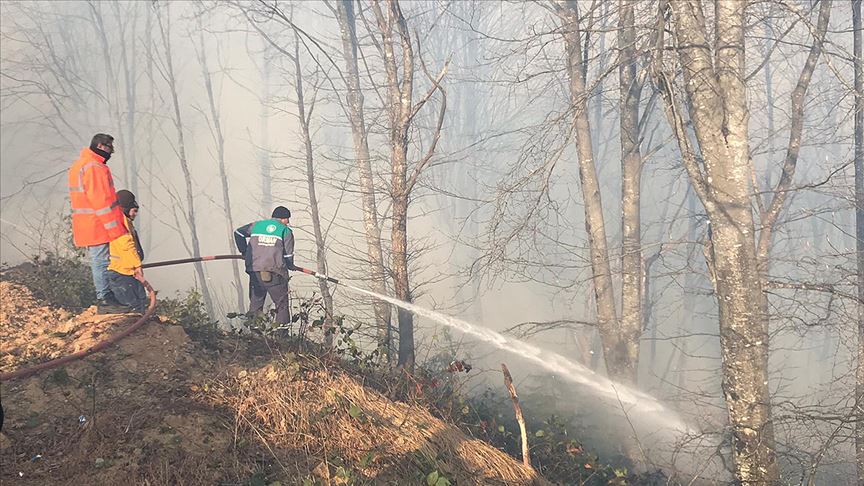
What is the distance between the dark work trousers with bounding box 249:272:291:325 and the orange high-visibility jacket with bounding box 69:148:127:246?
1925 mm

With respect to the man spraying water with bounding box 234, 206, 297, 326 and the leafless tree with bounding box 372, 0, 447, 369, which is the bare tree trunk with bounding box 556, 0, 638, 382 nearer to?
the leafless tree with bounding box 372, 0, 447, 369

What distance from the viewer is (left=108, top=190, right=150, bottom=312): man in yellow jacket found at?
5.83 metres

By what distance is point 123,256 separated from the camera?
19.1 feet

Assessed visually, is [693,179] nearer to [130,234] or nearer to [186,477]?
[186,477]

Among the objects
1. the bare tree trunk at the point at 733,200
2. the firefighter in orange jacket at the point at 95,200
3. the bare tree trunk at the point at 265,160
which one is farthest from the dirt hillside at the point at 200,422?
the bare tree trunk at the point at 265,160

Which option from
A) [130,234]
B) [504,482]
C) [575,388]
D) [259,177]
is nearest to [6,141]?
[259,177]

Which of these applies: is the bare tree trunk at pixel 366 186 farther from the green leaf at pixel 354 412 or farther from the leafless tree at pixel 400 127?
the green leaf at pixel 354 412

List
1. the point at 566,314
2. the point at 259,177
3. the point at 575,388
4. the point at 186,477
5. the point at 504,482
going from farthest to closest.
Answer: the point at 259,177 < the point at 566,314 < the point at 575,388 < the point at 504,482 < the point at 186,477

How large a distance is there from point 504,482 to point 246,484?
208cm

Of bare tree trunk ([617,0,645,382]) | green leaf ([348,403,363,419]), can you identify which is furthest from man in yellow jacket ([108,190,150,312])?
bare tree trunk ([617,0,645,382])

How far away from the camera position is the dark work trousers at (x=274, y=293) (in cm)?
717

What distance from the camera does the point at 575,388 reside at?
10.6 meters

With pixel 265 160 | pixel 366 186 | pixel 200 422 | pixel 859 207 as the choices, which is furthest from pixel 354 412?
pixel 265 160

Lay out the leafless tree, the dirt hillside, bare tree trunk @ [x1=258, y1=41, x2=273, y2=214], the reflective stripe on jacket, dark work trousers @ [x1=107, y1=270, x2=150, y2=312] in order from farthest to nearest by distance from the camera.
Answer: bare tree trunk @ [x1=258, y1=41, x2=273, y2=214] < the leafless tree < the reflective stripe on jacket < dark work trousers @ [x1=107, y1=270, x2=150, y2=312] < the dirt hillside
